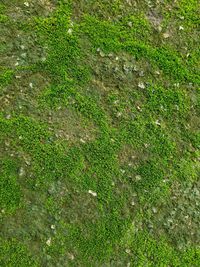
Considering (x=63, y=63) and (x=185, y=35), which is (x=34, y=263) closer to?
(x=63, y=63)

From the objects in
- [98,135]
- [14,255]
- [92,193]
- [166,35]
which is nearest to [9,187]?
[14,255]

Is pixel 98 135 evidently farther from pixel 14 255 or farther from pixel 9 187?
pixel 14 255

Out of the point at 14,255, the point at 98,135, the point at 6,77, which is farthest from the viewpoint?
the point at 98,135

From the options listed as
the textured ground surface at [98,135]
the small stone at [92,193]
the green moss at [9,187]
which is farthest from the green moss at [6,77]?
the small stone at [92,193]

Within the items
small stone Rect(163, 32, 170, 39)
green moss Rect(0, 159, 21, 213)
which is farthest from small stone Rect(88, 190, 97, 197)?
small stone Rect(163, 32, 170, 39)

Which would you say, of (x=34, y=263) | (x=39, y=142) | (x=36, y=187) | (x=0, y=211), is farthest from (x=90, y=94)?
(x=34, y=263)

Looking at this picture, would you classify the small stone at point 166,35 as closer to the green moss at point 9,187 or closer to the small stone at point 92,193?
the small stone at point 92,193

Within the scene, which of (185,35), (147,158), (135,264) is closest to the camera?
(135,264)

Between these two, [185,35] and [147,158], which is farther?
[185,35]
